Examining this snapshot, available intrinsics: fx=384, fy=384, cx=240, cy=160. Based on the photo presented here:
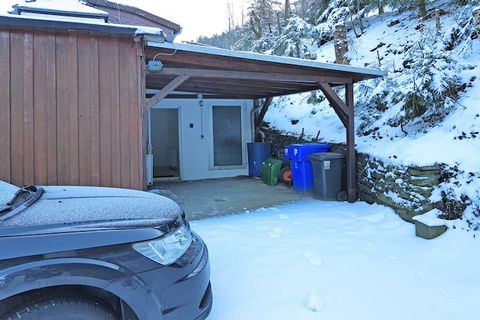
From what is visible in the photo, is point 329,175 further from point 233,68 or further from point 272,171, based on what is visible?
point 233,68

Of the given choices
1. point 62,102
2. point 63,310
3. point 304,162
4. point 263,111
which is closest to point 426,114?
point 304,162

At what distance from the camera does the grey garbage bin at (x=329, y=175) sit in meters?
6.86

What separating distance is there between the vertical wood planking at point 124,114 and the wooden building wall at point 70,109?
0.01 meters

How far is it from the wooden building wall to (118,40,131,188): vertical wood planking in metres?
0.01

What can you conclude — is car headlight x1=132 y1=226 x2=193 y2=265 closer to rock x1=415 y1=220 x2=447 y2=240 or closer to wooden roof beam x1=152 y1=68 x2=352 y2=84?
rock x1=415 y1=220 x2=447 y2=240

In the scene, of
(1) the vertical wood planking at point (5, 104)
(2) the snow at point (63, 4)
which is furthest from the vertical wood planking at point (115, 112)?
(2) the snow at point (63, 4)

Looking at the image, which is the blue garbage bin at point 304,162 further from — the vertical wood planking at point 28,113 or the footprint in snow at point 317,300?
the vertical wood planking at point 28,113

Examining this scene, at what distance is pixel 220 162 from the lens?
33.7ft

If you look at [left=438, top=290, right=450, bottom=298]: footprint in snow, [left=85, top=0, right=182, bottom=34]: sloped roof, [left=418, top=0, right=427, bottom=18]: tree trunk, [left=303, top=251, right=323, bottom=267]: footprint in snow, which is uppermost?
[left=418, top=0, right=427, bottom=18]: tree trunk

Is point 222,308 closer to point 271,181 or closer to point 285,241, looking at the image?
point 285,241

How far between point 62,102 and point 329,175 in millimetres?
4500

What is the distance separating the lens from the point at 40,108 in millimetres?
4246

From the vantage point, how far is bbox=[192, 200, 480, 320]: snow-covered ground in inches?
109

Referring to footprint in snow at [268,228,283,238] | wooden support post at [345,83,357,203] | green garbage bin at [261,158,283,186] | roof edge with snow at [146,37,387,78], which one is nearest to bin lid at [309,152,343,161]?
wooden support post at [345,83,357,203]
